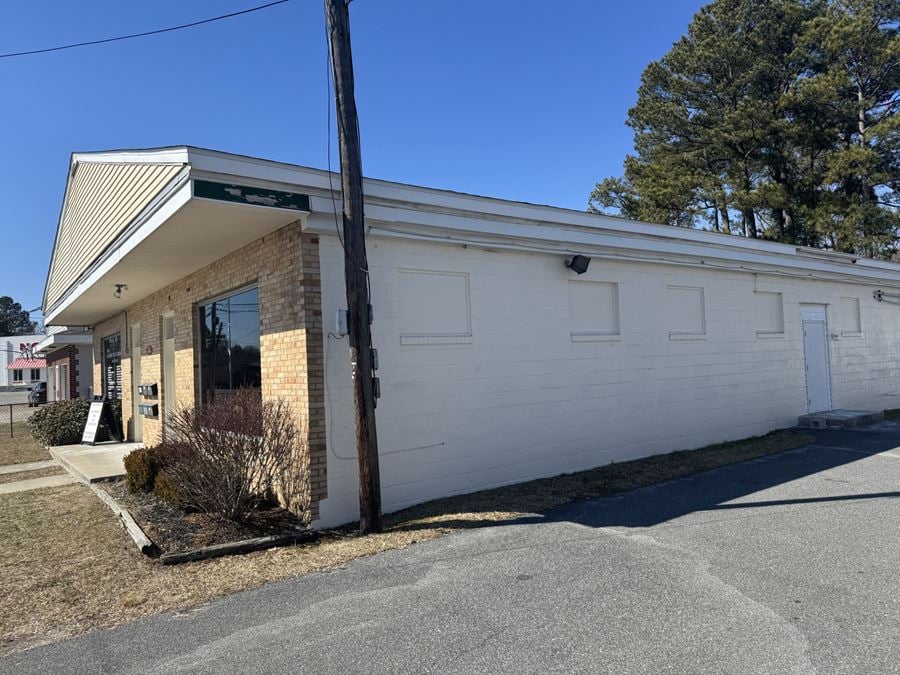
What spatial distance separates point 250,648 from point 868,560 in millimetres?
4792

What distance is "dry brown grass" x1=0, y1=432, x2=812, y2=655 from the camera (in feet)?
15.5

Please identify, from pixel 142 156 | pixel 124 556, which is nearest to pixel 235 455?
pixel 124 556

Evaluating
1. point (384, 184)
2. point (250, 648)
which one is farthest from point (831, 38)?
point (250, 648)

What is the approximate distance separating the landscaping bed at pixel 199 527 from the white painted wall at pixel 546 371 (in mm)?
543

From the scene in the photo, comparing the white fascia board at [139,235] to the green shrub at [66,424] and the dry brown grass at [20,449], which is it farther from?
the green shrub at [66,424]

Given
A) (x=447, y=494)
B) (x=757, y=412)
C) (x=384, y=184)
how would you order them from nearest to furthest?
(x=384, y=184)
(x=447, y=494)
(x=757, y=412)

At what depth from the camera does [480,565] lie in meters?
5.33

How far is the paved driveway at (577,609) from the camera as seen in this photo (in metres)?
3.71

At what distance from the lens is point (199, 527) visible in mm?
6688

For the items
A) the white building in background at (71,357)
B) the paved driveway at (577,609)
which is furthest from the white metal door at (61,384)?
the paved driveway at (577,609)

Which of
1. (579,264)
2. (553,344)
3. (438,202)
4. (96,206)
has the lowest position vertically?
(553,344)

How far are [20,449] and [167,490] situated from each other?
10155 mm

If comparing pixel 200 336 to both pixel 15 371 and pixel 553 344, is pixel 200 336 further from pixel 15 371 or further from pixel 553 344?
pixel 15 371

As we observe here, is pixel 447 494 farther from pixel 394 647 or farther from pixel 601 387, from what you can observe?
pixel 394 647
